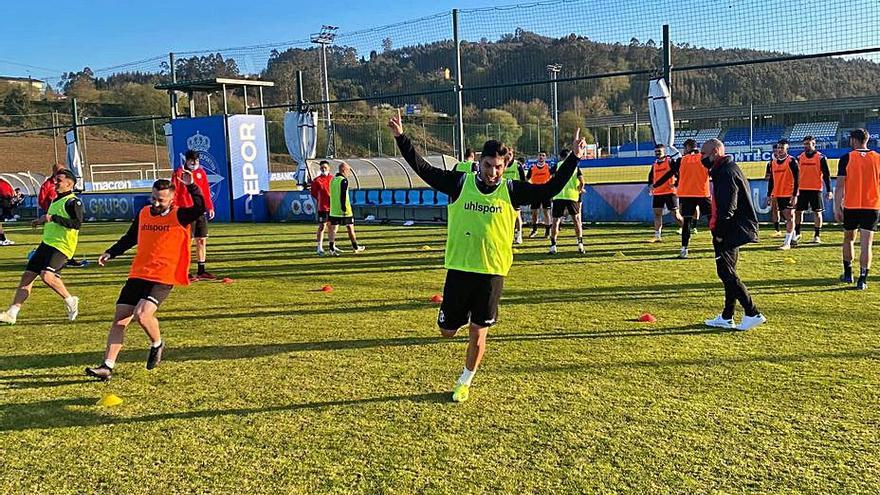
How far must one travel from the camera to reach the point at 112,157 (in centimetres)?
6012

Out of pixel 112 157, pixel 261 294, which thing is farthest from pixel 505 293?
pixel 112 157

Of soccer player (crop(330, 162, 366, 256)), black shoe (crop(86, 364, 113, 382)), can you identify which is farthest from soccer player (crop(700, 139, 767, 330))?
soccer player (crop(330, 162, 366, 256))

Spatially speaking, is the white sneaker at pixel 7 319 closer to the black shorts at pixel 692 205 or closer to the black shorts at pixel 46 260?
the black shorts at pixel 46 260

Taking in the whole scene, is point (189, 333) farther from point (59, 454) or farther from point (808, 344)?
point (808, 344)

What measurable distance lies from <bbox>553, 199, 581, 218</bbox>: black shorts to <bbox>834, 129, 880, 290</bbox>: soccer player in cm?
479

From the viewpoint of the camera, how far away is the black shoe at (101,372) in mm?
5875

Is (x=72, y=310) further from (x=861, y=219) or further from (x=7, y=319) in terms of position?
(x=861, y=219)

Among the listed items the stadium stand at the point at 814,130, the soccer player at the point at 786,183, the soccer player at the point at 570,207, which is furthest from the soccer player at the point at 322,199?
the stadium stand at the point at 814,130

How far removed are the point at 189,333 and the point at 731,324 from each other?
562cm

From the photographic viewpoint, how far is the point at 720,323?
733cm

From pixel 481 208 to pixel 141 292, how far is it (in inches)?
117

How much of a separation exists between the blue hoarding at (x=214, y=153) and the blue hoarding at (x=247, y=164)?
0.23 m

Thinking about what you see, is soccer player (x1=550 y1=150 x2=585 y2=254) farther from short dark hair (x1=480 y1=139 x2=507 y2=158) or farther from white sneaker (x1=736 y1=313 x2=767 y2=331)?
short dark hair (x1=480 y1=139 x2=507 y2=158)

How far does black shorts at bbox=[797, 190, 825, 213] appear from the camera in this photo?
13.7 metres
